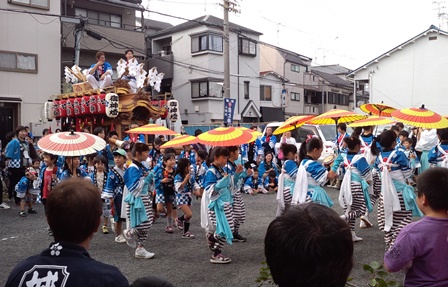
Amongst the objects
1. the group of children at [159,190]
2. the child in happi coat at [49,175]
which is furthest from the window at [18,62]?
the child in happi coat at [49,175]

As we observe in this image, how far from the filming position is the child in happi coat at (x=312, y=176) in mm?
6312

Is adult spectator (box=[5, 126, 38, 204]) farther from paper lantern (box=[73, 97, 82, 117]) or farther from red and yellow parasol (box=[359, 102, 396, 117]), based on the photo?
red and yellow parasol (box=[359, 102, 396, 117])

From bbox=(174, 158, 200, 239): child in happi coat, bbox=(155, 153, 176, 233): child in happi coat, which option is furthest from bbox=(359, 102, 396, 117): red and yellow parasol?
bbox=(155, 153, 176, 233): child in happi coat

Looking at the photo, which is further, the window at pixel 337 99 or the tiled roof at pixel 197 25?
the window at pixel 337 99

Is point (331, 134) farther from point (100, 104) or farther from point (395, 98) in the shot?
point (395, 98)

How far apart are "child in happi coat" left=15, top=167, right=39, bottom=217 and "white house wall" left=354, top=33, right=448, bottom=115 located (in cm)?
2273

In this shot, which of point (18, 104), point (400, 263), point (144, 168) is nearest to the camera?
point (400, 263)

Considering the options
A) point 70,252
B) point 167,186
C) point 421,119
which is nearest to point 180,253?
point 167,186

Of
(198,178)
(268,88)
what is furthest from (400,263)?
(268,88)

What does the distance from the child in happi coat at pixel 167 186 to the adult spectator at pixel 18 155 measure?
4.36 metres

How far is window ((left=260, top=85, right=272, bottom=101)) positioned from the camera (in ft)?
115

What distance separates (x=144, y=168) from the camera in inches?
272

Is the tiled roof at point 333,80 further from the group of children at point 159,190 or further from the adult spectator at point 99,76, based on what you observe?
the group of children at point 159,190

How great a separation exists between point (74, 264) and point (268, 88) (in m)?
34.0
